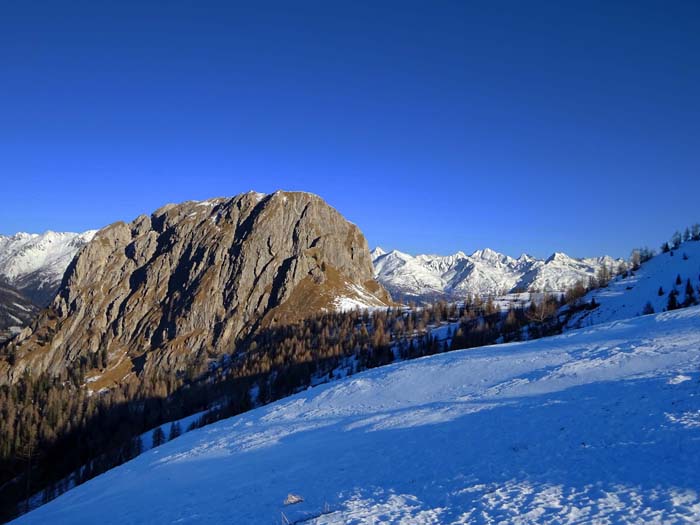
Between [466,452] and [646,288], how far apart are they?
472 ft

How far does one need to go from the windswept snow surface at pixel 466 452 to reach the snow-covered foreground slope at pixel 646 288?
81.7 m

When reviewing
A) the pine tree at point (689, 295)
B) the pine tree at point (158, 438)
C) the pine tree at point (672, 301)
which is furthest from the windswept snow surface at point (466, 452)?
the pine tree at point (689, 295)

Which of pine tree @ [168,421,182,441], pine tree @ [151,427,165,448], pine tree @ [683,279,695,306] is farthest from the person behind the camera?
pine tree @ [683,279,695,306]

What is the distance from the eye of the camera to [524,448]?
2295 cm

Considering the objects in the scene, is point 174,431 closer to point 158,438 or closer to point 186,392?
point 158,438

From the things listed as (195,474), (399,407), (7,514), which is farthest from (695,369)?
(7,514)

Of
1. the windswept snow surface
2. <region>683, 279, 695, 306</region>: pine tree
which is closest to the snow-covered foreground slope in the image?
<region>683, 279, 695, 306</region>: pine tree

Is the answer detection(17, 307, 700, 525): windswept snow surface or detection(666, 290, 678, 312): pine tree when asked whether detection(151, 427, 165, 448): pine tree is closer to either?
detection(17, 307, 700, 525): windswept snow surface

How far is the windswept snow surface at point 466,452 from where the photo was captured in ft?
55.1

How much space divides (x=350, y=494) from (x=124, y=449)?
347 ft

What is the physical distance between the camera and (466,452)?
2420 cm

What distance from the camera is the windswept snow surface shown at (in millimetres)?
16781

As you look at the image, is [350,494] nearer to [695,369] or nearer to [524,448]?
[524,448]

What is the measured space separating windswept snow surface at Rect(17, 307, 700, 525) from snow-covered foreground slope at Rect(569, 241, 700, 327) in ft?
268
